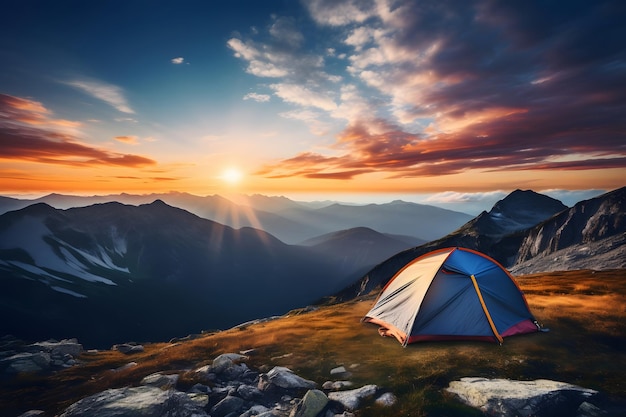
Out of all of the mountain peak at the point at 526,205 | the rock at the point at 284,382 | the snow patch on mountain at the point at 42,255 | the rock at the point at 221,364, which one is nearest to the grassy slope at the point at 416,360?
the rock at the point at 284,382

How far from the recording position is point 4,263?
6388 inches

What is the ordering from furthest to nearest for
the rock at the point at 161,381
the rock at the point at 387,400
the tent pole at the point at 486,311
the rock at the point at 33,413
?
the tent pole at the point at 486,311, the rock at the point at 161,381, the rock at the point at 33,413, the rock at the point at 387,400

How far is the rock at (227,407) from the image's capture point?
1095 cm

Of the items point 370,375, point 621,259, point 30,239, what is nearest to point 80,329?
point 30,239

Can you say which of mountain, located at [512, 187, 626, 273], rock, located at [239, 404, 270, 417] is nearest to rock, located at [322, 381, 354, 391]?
rock, located at [239, 404, 270, 417]

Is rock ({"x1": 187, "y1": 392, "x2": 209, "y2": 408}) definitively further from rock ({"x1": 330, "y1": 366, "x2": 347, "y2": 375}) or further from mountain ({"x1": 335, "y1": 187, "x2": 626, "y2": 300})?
mountain ({"x1": 335, "y1": 187, "x2": 626, "y2": 300})

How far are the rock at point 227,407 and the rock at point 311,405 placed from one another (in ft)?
8.00

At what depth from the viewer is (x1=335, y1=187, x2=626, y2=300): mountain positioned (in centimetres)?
5762

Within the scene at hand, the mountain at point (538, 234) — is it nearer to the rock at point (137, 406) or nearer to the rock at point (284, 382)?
the rock at point (284, 382)

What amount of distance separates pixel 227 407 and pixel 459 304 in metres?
12.3

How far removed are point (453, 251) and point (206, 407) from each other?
1503 cm

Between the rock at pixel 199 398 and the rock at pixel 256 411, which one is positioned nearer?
the rock at pixel 256 411

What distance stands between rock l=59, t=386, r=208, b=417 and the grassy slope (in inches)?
87.5

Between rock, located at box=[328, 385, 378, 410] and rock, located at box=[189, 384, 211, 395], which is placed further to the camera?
rock, located at box=[189, 384, 211, 395]
